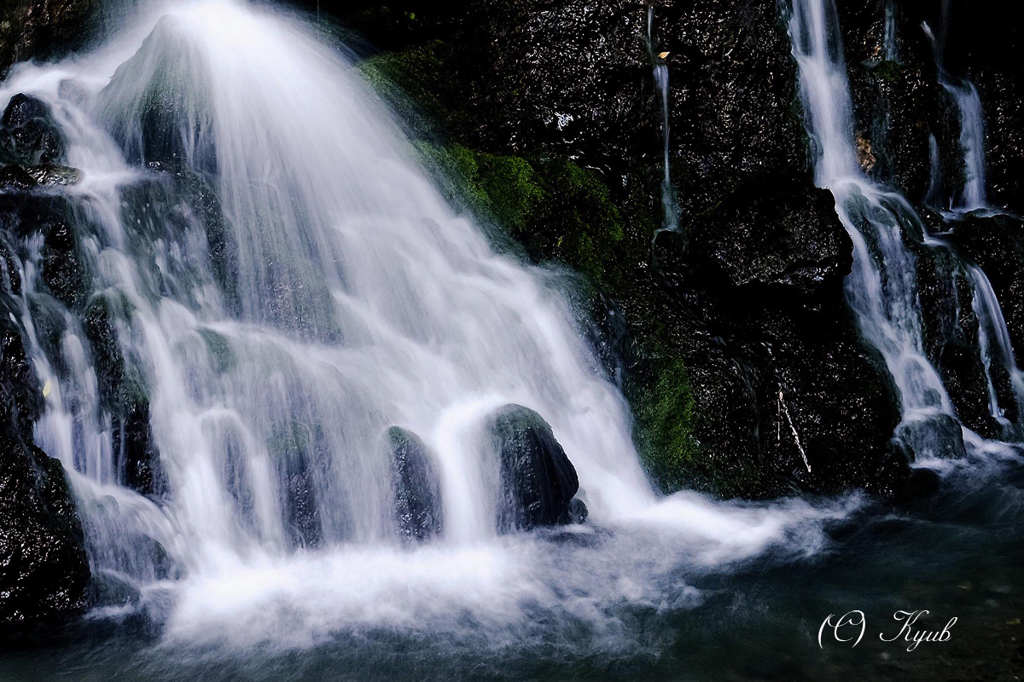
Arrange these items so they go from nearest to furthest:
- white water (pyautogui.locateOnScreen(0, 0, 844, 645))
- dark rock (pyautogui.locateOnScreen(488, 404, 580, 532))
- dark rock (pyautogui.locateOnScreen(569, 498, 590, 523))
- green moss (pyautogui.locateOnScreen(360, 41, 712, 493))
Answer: white water (pyautogui.locateOnScreen(0, 0, 844, 645))
dark rock (pyautogui.locateOnScreen(488, 404, 580, 532))
dark rock (pyautogui.locateOnScreen(569, 498, 590, 523))
green moss (pyautogui.locateOnScreen(360, 41, 712, 493))

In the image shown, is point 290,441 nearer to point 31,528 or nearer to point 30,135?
point 31,528

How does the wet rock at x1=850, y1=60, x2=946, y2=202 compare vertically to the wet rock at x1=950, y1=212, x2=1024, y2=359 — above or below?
above

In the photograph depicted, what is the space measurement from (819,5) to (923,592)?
6747 mm

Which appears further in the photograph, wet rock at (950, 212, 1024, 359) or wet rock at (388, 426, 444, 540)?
wet rock at (950, 212, 1024, 359)

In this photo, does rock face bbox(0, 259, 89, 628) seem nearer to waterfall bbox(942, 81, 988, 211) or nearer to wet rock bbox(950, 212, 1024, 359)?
wet rock bbox(950, 212, 1024, 359)

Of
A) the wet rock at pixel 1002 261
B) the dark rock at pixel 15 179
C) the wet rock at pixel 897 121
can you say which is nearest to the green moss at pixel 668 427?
the wet rock at pixel 1002 261

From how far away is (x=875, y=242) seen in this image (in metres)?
9.18

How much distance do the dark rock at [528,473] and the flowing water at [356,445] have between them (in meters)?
0.11

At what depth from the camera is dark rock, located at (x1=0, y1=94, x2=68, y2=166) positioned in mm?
8273

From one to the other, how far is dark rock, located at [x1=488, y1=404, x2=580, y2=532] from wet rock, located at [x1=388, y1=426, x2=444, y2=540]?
46 cm

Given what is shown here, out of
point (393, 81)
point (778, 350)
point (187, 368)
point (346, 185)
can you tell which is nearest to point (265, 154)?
point (346, 185)

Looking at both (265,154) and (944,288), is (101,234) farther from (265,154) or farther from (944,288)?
(944,288)
